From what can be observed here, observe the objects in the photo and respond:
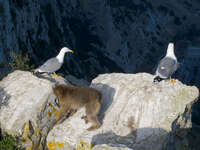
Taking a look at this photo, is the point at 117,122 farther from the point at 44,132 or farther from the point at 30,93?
the point at 30,93

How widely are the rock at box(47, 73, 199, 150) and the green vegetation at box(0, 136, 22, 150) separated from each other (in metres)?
1.02

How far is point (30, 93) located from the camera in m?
7.28

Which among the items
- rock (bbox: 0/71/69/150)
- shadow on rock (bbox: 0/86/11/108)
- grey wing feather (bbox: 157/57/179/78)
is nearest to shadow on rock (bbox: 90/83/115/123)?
rock (bbox: 0/71/69/150)

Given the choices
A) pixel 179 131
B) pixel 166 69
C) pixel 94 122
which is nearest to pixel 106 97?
pixel 94 122

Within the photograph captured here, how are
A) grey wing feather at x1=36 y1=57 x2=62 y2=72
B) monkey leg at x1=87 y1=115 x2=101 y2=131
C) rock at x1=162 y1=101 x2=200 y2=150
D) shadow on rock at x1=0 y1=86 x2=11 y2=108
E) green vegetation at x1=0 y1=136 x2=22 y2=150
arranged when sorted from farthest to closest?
1. grey wing feather at x1=36 y1=57 x2=62 y2=72
2. rock at x1=162 y1=101 x2=200 y2=150
3. shadow on rock at x1=0 y1=86 x2=11 y2=108
4. monkey leg at x1=87 y1=115 x2=101 y2=131
5. green vegetation at x1=0 y1=136 x2=22 y2=150

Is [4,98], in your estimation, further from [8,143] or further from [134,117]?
[134,117]

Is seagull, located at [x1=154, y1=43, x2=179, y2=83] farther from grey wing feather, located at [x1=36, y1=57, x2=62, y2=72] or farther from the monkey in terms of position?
grey wing feather, located at [x1=36, y1=57, x2=62, y2=72]

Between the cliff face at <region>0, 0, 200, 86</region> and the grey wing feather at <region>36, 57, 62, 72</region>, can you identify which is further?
the cliff face at <region>0, 0, 200, 86</region>

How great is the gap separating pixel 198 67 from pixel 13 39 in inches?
1472

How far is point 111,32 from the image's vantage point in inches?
2021

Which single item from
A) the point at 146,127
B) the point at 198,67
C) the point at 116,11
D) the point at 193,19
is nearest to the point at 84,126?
the point at 146,127

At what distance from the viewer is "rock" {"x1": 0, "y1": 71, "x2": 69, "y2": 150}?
266 inches

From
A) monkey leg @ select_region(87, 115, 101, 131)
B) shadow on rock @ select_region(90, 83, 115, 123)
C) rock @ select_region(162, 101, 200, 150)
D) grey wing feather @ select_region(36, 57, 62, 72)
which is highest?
grey wing feather @ select_region(36, 57, 62, 72)

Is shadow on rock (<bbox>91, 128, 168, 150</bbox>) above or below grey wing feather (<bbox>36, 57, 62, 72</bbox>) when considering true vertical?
below
